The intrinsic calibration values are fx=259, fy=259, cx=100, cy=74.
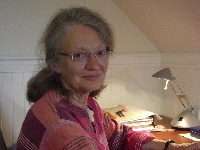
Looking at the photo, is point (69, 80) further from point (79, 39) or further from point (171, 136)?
point (171, 136)

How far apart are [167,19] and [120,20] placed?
0.49 meters

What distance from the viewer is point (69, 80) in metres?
1.05

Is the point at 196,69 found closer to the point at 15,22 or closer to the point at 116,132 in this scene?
the point at 116,132

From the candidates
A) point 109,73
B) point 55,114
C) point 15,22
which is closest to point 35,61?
point 15,22

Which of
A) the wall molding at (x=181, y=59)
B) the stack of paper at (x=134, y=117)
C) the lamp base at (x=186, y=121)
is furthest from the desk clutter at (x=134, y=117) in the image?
the wall molding at (x=181, y=59)

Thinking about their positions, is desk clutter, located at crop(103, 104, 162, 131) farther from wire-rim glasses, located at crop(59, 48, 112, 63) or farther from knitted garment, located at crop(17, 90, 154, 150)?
wire-rim glasses, located at crop(59, 48, 112, 63)

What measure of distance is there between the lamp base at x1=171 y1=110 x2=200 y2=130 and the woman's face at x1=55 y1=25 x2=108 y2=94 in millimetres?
844

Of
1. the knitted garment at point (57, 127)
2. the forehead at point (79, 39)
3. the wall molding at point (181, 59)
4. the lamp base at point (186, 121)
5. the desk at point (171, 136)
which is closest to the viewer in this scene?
the knitted garment at point (57, 127)

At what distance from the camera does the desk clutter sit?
1669 mm

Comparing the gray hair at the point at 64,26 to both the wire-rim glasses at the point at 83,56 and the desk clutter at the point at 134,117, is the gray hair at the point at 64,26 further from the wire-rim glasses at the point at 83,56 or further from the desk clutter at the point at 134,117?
the desk clutter at the point at 134,117

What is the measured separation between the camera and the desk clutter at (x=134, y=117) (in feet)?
5.48

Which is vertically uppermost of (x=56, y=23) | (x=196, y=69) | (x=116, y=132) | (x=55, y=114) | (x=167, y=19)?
(x=167, y=19)

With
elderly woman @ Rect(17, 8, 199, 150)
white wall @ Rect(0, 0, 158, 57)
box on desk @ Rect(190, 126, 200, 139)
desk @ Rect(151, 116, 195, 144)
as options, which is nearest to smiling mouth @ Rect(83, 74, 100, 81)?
elderly woman @ Rect(17, 8, 199, 150)

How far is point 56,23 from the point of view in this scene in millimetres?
1072
